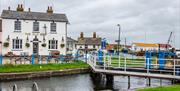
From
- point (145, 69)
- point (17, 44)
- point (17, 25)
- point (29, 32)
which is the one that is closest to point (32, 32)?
point (29, 32)

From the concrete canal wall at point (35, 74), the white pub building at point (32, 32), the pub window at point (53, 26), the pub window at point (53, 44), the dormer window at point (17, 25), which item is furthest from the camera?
the pub window at point (53, 26)

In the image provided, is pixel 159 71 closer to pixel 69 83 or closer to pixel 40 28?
pixel 69 83

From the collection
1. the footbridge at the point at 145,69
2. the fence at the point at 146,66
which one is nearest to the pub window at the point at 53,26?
the fence at the point at 146,66

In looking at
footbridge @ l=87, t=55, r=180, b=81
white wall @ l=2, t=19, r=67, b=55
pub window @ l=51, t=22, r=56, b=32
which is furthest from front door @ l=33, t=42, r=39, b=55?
footbridge @ l=87, t=55, r=180, b=81

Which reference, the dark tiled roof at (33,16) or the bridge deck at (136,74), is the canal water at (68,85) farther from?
the dark tiled roof at (33,16)

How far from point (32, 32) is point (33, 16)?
9.37 ft

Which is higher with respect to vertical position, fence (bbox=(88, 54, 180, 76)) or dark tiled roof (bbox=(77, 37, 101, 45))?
dark tiled roof (bbox=(77, 37, 101, 45))

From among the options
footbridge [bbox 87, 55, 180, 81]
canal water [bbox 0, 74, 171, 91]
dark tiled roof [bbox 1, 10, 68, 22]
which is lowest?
canal water [bbox 0, 74, 171, 91]

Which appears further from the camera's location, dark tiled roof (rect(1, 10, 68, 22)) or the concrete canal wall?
dark tiled roof (rect(1, 10, 68, 22))

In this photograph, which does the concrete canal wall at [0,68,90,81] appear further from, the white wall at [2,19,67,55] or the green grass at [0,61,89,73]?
the white wall at [2,19,67,55]

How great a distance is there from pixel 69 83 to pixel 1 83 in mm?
5918

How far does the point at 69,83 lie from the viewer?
34.5 meters

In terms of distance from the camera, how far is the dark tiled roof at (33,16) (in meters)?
58.3

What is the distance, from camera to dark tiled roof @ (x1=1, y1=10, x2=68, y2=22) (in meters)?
58.3
